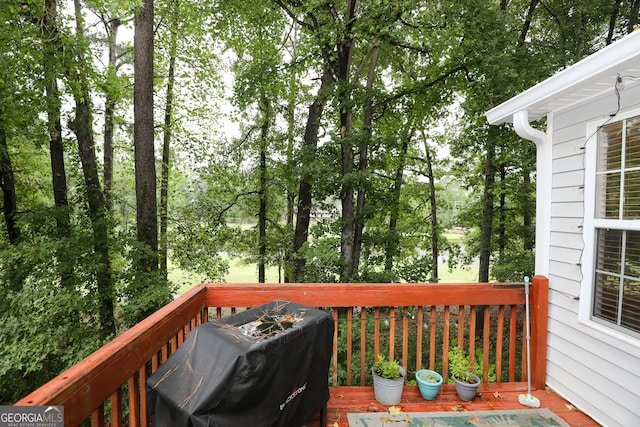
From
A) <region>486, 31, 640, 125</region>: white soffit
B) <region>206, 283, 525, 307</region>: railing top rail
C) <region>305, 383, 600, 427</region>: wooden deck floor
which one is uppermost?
<region>486, 31, 640, 125</region>: white soffit

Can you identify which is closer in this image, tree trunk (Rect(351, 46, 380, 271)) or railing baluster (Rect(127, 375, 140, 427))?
railing baluster (Rect(127, 375, 140, 427))

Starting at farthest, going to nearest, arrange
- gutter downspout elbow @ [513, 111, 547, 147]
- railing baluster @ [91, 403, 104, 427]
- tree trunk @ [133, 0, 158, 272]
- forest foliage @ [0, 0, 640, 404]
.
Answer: tree trunk @ [133, 0, 158, 272], forest foliage @ [0, 0, 640, 404], gutter downspout elbow @ [513, 111, 547, 147], railing baluster @ [91, 403, 104, 427]

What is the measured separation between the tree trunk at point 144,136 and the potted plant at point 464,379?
4029 mm

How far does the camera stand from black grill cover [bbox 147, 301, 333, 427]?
3.70 ft

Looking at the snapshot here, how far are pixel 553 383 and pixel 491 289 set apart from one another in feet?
2.78

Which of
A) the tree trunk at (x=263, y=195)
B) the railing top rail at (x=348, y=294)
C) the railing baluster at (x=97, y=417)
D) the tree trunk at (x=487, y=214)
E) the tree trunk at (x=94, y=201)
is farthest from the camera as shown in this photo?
the tree trunk at (x=263, y=195)

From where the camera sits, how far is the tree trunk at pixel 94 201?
4469 mm

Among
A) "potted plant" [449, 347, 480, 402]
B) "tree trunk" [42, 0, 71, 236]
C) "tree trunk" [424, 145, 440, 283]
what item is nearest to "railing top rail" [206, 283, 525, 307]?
"potted plant" [449, 347, 480, 402]

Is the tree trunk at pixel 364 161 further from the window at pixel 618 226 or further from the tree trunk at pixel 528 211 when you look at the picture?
the tree trunk at pixel 528 211

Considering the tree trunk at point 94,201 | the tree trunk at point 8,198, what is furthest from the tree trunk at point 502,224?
the tree trunk at point 8,198

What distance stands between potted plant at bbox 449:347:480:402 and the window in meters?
0.89

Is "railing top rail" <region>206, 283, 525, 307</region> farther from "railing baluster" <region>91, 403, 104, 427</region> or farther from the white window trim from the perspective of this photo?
"railing baluster" <region>91, 403, 104, 427</region>

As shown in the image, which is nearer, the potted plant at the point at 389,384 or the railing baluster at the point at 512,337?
the potted plant at the point at 389,384

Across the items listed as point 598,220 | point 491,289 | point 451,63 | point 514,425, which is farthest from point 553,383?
point 451,63
